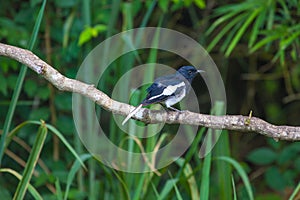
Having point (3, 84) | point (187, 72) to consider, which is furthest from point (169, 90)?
point (3, 84)

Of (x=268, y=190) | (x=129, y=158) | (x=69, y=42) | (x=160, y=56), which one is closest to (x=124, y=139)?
(x=129, y=158)

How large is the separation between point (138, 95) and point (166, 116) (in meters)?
0.77

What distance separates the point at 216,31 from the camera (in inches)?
129

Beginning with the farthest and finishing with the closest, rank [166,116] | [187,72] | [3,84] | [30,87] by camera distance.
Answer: [30,87] < [3,84] < [187,72] < [166,116]

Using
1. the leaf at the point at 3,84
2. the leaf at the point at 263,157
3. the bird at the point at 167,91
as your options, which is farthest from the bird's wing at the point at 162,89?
the leaf at the point at 263,157

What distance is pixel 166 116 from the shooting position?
4.70ft

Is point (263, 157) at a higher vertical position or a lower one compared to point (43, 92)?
lower

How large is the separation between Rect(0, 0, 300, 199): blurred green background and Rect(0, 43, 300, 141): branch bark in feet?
1.22

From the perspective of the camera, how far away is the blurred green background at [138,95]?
2.20m

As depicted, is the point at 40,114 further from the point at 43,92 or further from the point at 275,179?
the point at 275,179

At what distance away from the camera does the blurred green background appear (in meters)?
2.20

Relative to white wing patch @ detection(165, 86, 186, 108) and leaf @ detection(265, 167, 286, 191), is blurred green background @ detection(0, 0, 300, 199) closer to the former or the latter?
leaf @ detection(265, 167, 286, 191)

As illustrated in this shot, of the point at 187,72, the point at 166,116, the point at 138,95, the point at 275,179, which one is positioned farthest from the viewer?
the point at 275,179

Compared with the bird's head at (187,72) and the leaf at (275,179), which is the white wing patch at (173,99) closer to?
the bird's head at (187,72)
